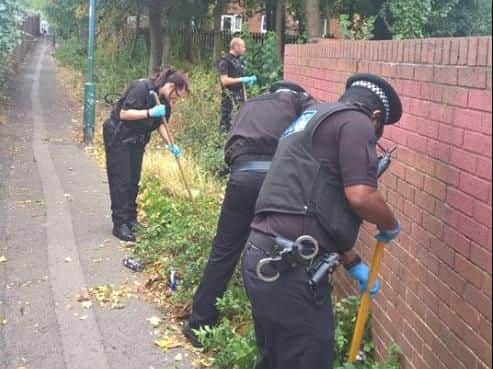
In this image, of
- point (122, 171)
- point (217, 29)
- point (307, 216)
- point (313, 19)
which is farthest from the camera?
point (217, 29)

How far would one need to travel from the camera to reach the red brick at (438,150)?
3357 mm

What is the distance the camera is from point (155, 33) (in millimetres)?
22500

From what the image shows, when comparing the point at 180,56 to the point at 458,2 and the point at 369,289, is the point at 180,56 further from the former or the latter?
the point at 369,289

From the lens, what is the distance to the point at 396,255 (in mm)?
4090

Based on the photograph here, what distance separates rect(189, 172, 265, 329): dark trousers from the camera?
15.1 ft

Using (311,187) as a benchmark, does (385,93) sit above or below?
above

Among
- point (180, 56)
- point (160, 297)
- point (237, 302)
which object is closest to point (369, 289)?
point (237, 302)

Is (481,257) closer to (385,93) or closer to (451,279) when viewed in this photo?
(451,279)

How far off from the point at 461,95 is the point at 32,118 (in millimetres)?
16526

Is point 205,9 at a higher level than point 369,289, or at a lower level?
higher

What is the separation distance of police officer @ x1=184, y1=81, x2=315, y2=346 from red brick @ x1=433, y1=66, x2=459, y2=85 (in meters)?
0.99

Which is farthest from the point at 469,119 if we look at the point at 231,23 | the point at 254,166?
the point at 231,23

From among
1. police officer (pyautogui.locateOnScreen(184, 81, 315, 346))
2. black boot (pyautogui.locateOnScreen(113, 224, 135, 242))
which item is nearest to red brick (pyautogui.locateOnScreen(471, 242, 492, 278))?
police officer (pyautogui.locateOnScreen(184, 81, 315, 346))

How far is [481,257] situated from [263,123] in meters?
1.79
